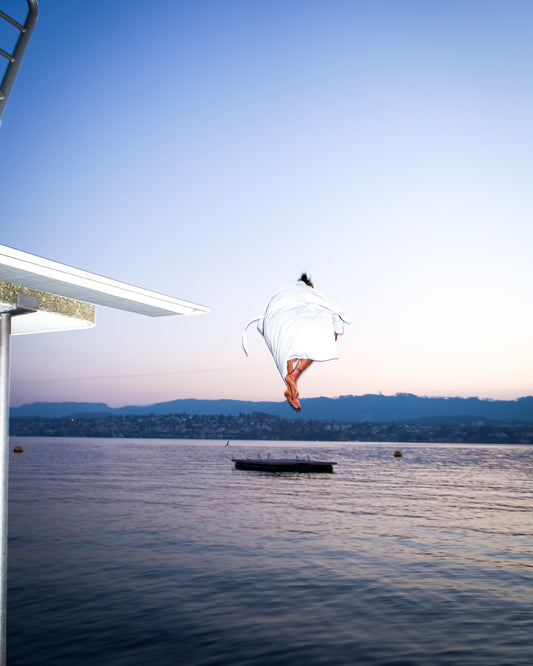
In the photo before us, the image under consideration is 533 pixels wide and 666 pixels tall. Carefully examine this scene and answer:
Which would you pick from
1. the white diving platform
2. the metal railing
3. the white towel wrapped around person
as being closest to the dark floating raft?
the white diving platform

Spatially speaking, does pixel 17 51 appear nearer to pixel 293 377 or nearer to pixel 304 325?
pixel 304 325

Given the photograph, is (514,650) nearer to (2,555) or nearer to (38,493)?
(2,555)

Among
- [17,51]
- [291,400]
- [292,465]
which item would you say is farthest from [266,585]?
[292,465]

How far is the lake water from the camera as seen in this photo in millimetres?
20297

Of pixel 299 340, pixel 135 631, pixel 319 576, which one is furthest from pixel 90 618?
pixel 299 340

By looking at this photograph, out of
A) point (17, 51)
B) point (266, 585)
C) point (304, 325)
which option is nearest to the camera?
point (17, 51)

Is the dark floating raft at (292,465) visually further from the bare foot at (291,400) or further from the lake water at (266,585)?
the bare foot at (291,400)

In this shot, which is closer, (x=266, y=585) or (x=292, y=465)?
(x=266, y=585)

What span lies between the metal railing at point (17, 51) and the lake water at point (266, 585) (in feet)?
66.7

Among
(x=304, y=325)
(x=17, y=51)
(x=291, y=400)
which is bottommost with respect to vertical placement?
(x=291, y=400)

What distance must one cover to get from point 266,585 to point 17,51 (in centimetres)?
3154

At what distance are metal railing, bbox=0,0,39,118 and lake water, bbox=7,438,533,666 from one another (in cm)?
2034

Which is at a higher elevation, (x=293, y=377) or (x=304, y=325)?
(x=304, y=325)

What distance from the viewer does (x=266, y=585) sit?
1182 inches
